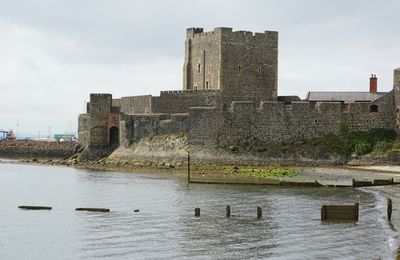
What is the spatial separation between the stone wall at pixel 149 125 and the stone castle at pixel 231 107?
71 millimetres

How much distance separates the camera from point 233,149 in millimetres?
56844

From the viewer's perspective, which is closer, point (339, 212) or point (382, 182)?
point (339, 212)

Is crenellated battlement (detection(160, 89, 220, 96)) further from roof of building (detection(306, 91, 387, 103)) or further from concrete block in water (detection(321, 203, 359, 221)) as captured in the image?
concrete block in water (detection(321, 203, 359, 221))

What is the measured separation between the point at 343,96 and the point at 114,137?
18.2 meters

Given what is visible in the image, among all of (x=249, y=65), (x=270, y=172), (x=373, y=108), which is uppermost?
(x=249, y=65)

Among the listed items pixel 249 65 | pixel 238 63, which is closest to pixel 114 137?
pixel 238 63

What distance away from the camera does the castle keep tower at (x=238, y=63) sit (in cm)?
6194

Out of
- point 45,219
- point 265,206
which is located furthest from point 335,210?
point 45,219

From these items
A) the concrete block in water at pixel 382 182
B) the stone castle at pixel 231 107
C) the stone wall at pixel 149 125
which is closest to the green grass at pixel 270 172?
the stone castle at pixel 231 107

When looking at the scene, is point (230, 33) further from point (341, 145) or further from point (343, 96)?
point (341, 145)

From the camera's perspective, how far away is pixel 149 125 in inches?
2464

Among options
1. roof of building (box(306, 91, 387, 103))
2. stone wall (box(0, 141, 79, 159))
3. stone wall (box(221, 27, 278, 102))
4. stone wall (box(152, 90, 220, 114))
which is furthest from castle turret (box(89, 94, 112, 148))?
roof of building (box(306, 91, 387, 103))

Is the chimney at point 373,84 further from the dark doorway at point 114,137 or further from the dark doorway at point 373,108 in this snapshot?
the dark doorway at point 114,137

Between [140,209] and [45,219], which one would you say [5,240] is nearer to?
[45,219]
